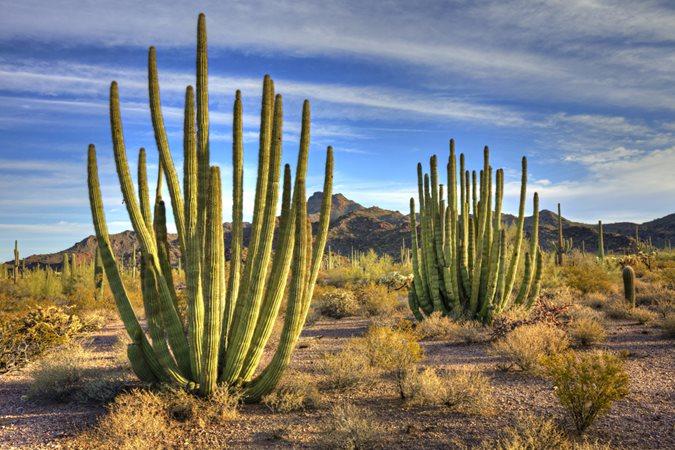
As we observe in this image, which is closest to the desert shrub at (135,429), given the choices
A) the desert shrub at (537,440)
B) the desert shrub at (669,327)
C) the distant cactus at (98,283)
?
the desert shrub at (537,440)

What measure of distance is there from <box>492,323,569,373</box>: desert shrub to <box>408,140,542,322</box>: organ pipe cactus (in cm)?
232

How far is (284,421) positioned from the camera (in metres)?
6.57

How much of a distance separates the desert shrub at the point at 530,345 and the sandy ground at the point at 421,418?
0.27 metres

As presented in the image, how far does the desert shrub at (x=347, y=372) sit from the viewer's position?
7.97 m

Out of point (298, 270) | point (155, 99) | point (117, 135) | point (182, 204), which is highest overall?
point (155, 99)

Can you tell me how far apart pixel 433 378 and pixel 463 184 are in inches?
296

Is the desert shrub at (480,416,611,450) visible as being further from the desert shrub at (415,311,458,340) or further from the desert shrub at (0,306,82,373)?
the desert shrub at (0,306,82,373)

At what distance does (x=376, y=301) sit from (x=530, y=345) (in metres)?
8.92

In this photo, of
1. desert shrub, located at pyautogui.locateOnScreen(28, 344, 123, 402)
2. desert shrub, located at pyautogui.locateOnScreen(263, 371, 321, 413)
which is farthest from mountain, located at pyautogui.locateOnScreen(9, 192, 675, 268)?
desert shrub, located at pyautogui.locateOnScreen(263, 371, 321, 413)

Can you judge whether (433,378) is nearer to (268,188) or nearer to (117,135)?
(268,188)

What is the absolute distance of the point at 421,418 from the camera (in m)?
6.62

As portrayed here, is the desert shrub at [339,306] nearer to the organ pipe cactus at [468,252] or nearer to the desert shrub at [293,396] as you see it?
the organ pipe cactus at [468,252]

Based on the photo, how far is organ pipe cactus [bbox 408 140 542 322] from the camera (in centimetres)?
1308

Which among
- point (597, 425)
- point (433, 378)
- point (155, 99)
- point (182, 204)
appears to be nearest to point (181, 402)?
point (182, 204)
